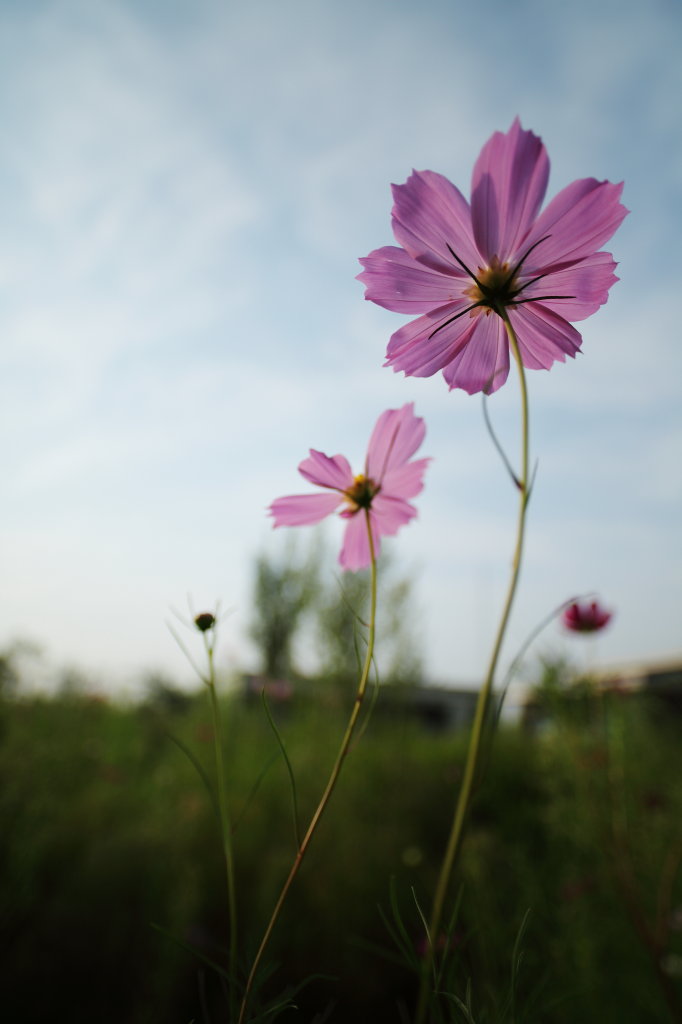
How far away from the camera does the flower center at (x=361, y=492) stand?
1.23ft

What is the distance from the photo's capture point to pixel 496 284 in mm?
298

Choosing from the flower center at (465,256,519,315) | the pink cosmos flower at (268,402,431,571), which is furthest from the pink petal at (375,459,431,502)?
the flower center at (465,256,519,315)

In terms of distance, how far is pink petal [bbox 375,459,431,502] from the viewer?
372 millimetres

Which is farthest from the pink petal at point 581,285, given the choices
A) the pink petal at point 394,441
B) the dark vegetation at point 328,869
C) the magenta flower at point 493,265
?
the dark vegetation at point 328,869

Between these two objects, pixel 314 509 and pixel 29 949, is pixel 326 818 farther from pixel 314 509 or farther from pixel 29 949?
pixel 314 509

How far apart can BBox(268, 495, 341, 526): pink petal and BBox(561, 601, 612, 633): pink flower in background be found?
2.04ft

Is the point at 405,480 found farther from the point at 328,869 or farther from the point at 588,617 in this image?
the point at 328,869

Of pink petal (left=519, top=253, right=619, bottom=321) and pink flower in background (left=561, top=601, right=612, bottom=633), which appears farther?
pink flower in background (left=561, top=601, right=612, bottom=633)

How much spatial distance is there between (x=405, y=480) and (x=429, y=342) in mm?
94

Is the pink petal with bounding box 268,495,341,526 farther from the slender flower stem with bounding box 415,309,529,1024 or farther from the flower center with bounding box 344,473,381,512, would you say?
the slender flower stem with bounding box 415,309,529,1024

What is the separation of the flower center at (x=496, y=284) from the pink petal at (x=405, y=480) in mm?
103

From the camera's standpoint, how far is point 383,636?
3.29 meters

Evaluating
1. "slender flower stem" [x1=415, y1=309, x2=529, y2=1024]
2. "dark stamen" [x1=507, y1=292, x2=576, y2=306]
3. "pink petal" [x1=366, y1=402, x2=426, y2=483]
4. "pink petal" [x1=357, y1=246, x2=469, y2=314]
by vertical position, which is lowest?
"slender flower stem" [x1=415, y1=309, x2=529, y2=1024]

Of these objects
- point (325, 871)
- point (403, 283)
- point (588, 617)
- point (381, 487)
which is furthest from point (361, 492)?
point (325, 871)
